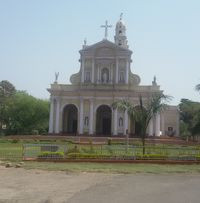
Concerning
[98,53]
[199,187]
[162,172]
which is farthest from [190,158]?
[98,53]

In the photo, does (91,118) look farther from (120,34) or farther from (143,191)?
(143,191)

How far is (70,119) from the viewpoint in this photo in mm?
57250

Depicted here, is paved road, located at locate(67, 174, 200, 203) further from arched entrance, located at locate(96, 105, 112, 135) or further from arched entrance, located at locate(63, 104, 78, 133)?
arched entrance, located at locate(63, 104, 78, 133)

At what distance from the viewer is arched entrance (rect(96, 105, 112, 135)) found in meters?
55.4

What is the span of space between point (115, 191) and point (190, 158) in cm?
1093

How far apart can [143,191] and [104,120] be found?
45.2 metres

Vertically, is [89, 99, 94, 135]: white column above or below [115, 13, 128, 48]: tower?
below

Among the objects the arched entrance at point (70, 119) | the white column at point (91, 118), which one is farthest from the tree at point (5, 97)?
the white column at point (91, 118)

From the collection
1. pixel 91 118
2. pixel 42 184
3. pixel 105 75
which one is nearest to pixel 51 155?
pixel 42 184

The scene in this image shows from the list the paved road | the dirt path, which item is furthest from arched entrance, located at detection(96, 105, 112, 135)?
the paved road

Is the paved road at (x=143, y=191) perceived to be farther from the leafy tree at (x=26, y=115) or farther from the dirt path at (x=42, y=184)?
the leafy tree at (x=26, y=115)

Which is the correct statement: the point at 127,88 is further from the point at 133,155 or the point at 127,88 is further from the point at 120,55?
the point at 133,155

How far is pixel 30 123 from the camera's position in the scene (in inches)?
2445

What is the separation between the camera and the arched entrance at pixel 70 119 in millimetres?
55219
